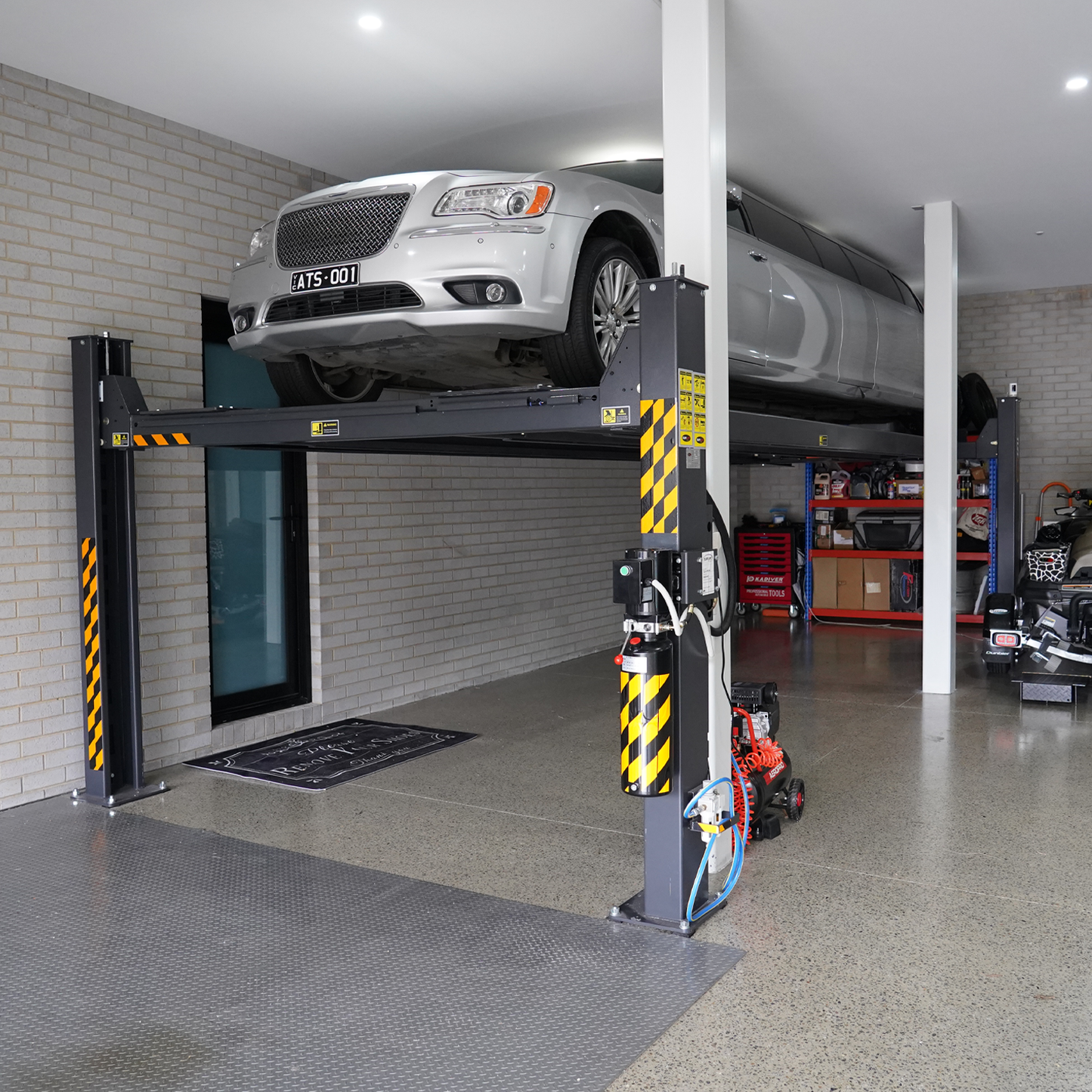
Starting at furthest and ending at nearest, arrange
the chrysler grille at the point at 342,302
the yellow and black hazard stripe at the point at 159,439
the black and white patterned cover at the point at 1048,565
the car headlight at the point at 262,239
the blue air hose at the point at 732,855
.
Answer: the black and white patterned cover at the point at 1048,565 → the yellow and black hazard stripe at the point at 159,439 → the car headlight at the point at 262,239 → the chrysler grille at the point at 342,302 → the blue air hose at the point at 732,855

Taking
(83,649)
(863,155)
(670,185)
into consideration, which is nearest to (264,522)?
(83,649)

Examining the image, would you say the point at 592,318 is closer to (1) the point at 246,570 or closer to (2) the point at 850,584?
(1) the point at 246,570

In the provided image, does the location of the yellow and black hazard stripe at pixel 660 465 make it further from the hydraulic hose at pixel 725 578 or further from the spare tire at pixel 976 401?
the spare tire at pixel 976 401

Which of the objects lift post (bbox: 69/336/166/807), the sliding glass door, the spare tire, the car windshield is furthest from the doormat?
the spare tire

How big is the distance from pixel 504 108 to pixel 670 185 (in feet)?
6.20

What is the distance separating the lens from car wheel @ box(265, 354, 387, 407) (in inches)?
190

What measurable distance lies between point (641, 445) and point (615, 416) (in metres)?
0.40

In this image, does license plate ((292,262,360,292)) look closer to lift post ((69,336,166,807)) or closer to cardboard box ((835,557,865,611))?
lift post ((69,336,166,807))

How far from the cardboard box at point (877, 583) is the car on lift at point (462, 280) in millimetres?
5678

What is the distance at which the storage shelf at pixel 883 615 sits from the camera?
10273 millimetres

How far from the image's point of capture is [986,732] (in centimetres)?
593

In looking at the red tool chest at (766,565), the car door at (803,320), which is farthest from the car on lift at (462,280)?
the red tool chest at (766,565)

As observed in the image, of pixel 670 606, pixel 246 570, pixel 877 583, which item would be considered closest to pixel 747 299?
pixel 670 606

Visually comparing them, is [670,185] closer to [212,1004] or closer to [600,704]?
[212,1004]
